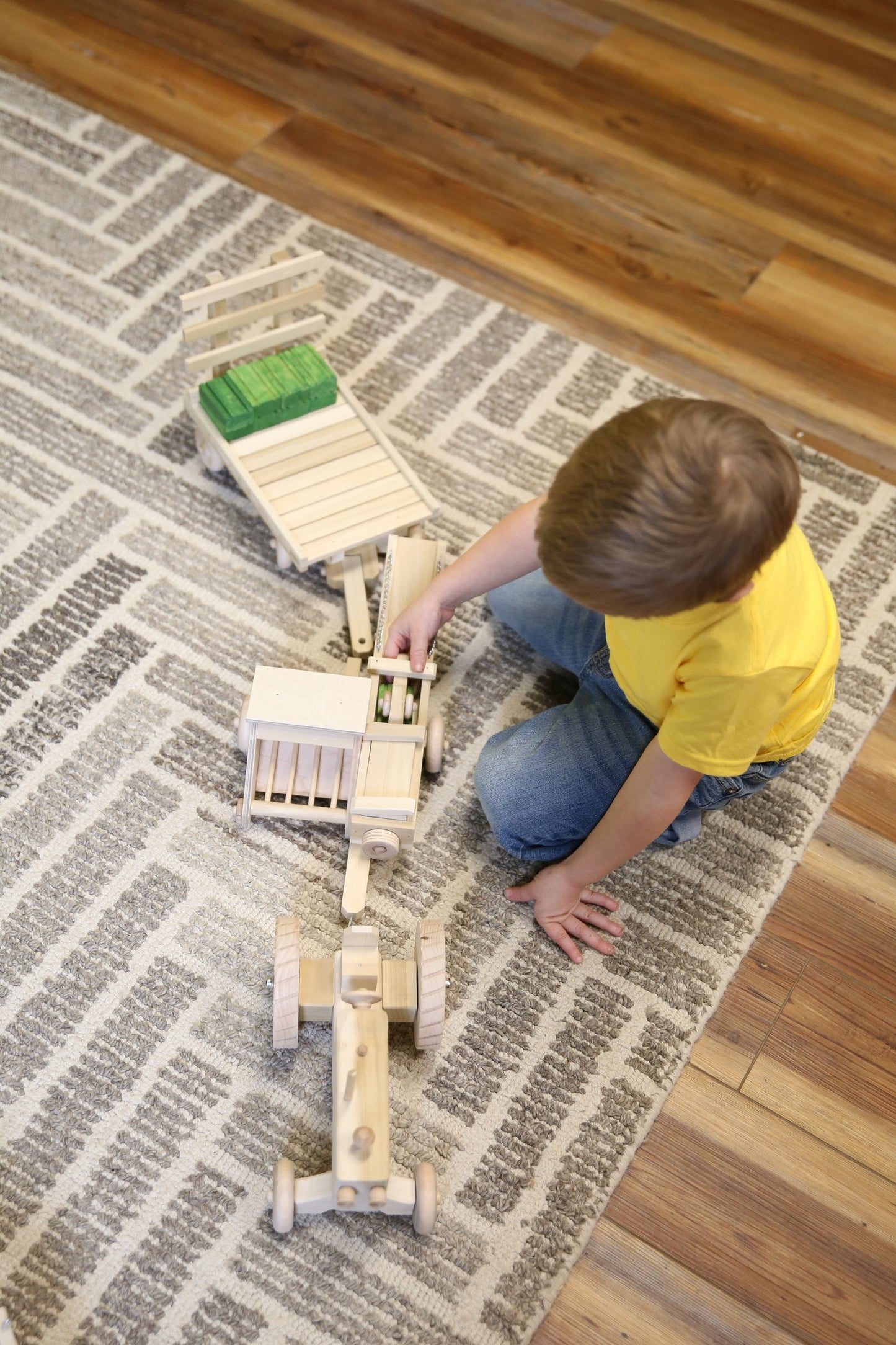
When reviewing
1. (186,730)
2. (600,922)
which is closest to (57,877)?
(186,730)

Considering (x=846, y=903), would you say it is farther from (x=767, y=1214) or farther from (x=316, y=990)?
(x=316, y=990)

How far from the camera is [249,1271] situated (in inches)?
32.1

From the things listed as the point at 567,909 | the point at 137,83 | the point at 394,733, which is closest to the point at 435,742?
the point at 394,733

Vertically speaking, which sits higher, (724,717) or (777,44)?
(777,44)

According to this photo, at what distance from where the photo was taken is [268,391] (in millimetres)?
→ 1127

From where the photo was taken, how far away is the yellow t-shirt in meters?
0.77

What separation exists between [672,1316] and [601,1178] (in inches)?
4.0

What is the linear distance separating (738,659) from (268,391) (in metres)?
0.57

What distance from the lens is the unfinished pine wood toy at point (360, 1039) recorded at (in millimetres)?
796

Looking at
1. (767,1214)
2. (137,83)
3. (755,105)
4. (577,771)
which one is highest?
(137,83)

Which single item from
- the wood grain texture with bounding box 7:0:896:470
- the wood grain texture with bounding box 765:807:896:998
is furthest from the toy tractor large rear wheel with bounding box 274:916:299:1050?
the wood grain texture with bounding box 7:0:896:470

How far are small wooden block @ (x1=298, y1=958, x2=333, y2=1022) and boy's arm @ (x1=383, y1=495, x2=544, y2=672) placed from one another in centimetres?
27

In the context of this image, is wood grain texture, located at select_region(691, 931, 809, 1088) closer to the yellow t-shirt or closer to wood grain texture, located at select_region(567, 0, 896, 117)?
the yellow t-shirt

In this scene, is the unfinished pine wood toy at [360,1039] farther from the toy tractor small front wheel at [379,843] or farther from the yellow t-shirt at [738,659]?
the yellow t-shirt at [738,659]
